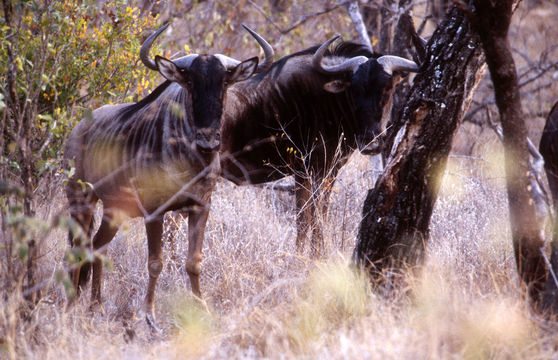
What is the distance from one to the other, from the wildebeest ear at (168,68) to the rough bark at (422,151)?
1.77 metres

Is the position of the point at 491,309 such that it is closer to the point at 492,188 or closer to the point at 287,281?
the point at 287,281

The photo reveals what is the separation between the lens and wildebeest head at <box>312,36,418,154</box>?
6125 mm

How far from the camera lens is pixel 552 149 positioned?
13.1ft

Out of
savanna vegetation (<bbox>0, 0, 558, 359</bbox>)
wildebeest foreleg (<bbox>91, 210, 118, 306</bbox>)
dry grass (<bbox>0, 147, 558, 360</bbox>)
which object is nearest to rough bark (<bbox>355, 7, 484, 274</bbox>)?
savanna vegetation (<bbox>0, 0, 558, 359</bbox>)

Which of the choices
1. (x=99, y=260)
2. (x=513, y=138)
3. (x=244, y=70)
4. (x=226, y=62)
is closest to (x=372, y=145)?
(x=244, y=70)

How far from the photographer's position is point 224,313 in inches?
185

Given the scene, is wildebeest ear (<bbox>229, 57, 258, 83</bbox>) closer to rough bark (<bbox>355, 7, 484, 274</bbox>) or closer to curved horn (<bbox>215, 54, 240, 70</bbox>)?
curved horn (<bbox>215, 54, 240, 70</bbox>)

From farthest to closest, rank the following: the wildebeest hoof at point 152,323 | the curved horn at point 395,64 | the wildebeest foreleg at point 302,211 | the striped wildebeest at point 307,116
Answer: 1. the curved horn at point 395,64
2. the striped wildebeest at point 307,116
3. the wildebeest foreleg at point 302,211
4. the wildebeest hoof at point 152,323

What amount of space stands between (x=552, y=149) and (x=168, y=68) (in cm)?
277

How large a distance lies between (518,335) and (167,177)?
2818 mm

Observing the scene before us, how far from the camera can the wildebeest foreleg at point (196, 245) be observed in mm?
4965

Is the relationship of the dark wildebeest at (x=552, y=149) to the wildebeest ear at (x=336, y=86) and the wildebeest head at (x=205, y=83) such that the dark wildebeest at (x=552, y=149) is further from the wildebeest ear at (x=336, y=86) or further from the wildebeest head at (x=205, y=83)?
the wildebeest ear at (x=336, y=86)

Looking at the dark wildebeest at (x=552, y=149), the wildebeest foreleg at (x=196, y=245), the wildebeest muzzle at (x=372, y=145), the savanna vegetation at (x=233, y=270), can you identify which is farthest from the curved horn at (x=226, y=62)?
the dark wildebeest at (x=552, y=149)

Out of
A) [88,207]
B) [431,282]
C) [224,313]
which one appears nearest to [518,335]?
[431,282]
